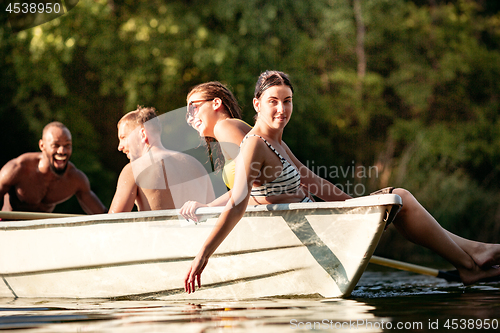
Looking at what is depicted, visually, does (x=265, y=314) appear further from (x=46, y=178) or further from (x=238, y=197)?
(x=46, y=178)

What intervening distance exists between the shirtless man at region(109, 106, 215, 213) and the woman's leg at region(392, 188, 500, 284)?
1232 millimetres

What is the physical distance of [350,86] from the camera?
51.6 ft

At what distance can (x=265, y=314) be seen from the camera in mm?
2586

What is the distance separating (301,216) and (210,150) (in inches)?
37.3

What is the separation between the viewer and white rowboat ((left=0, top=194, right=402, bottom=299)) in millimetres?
2902

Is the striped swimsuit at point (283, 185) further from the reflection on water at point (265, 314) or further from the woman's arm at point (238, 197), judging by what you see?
the reflection on water at point (265, 314)

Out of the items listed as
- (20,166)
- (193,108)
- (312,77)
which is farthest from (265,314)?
(312,77)

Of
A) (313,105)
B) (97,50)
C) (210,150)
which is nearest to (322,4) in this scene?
(313,105)

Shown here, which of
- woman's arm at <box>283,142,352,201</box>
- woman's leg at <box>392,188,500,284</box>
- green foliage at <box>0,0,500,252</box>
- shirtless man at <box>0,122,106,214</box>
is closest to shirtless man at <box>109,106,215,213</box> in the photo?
woman's arm at <box>283,142,352,201</box>

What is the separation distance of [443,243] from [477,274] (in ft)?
0.97

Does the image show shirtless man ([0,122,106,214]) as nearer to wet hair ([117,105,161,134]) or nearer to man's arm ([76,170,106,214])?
man's arm ([76,170,106,214])

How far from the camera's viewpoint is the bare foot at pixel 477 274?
319 centimetres

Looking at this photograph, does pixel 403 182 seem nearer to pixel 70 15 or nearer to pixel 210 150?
pixel 210 150

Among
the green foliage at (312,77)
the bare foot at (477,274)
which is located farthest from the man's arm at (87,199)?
the green foliage at (312,77)
